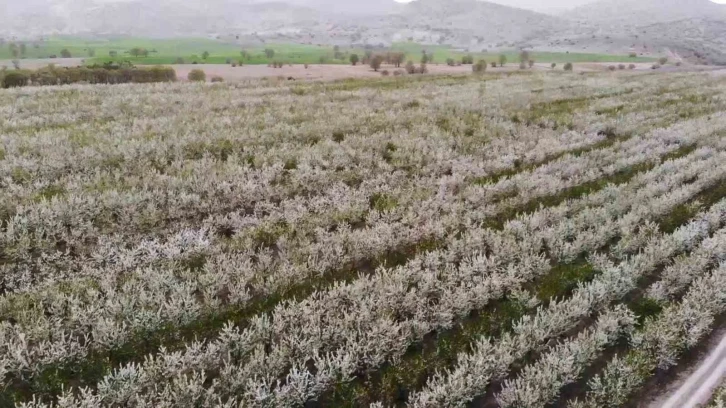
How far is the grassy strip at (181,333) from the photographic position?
4.96m

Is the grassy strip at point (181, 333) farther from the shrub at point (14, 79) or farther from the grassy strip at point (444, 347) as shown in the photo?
the shrub at point (14, 79)

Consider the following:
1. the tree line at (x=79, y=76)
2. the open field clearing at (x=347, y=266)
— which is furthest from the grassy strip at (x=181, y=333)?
the tree line at (x=79, y=76)

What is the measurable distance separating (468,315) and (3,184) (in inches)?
413

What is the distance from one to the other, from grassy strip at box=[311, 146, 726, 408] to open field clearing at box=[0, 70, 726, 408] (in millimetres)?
26

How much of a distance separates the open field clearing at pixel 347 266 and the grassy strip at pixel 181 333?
0.03 meters

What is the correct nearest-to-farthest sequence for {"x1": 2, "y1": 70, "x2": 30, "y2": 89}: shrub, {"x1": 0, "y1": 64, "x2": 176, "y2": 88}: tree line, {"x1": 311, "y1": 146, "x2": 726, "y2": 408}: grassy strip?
{"x1": 311, "y1": 146, "x2": 726, "y2": 408}: grassy strip < {"x1": 2, "y1": 70, "x2": 30, "y2": 89}: shrub < {"x1": 0, "y1": 64, "x2": 176, "y2": 88}: tree line

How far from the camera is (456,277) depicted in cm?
722

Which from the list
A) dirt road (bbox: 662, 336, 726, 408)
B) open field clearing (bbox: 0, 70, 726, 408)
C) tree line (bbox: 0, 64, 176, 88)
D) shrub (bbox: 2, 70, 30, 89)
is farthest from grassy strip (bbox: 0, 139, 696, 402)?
shrub (bbox: 2, 70, 30, 89)

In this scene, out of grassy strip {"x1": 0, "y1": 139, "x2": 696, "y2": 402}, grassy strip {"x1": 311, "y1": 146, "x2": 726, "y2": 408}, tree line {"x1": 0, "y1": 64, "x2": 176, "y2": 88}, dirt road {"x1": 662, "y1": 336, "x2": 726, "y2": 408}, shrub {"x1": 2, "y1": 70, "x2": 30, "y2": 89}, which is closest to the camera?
grassy strip {"x1": 0, "y1": 139, "x2": 696, "y2": 402}

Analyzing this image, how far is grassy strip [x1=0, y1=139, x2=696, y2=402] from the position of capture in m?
4.96

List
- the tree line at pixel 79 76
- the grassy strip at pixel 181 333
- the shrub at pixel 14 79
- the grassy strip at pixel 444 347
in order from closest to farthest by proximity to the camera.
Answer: the grassy strip at pixel 181 333
the grassy strip at pixel 444 347
the shrub at pixel 14 79
the tree line at pixel 79 76

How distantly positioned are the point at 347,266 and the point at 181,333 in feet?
9.73

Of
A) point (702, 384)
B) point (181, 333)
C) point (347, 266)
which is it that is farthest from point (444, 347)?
point (181, 333)

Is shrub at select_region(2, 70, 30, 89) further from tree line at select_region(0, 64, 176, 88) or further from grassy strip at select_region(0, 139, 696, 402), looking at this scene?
grassy strip at select_region(0, 139, 696, 402)
